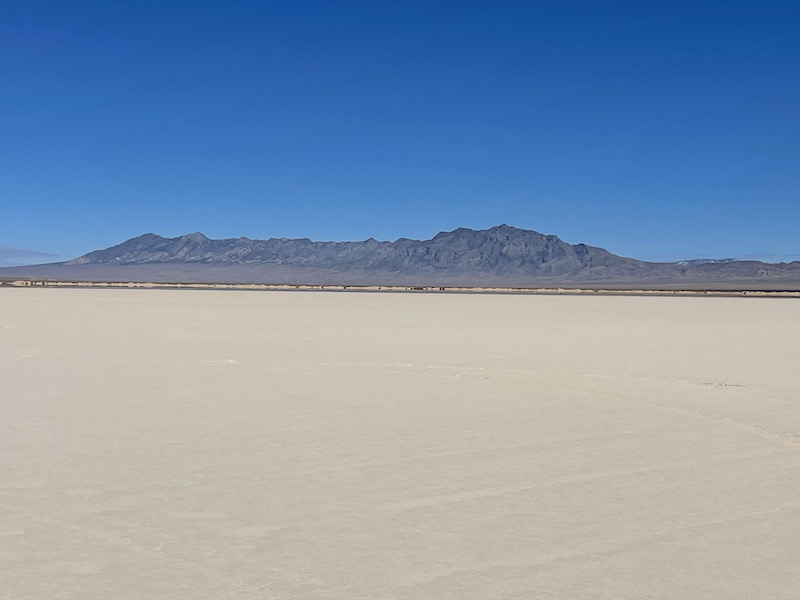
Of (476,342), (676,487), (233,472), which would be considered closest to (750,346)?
(476,342)

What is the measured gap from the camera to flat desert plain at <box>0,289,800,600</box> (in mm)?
3844

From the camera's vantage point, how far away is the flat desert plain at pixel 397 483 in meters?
3.84

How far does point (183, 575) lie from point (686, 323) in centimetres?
2428

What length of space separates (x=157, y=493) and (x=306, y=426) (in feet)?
7.79

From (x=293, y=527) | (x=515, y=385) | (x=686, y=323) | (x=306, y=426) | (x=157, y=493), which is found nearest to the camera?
(x=293, y=527)

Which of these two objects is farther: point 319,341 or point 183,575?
point 319,341

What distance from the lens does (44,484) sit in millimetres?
5379

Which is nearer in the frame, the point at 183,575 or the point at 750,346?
the point at 183,575

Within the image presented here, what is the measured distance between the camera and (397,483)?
215 inches

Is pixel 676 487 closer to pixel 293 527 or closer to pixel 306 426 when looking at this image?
pixel 293 527

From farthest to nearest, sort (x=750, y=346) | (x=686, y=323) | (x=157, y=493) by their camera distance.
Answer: (x=686, y=323) < (x=750, y=346) < (x=157, y=493)

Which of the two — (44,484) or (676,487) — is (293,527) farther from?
(676,487)

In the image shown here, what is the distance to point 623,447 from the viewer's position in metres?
6.67

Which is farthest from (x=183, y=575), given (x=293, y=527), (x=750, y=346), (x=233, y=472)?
(x=750, y=346)
